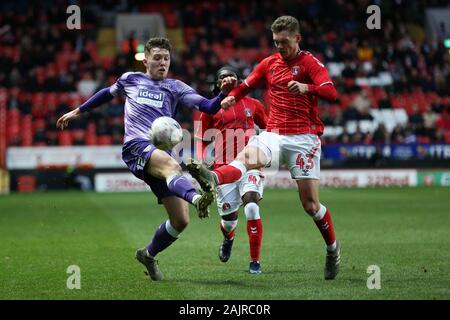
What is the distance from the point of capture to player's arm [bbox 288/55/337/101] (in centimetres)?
812

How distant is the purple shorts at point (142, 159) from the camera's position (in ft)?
26.9

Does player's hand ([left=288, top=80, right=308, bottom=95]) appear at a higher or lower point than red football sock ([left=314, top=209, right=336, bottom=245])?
higher

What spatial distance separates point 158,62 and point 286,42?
1338 mm

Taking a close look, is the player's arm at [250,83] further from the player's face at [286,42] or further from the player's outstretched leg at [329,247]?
the player's outstretched leg at [329,247]

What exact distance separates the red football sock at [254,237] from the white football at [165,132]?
5.99 feet

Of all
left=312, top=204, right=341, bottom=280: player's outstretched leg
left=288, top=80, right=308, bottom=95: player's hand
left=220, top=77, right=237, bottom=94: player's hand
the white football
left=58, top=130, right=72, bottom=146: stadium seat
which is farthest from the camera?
left=58, top=130, right=72, bottom=146: stadium seat

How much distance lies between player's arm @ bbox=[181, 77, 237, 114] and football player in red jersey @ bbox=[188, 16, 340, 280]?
0.32 meters

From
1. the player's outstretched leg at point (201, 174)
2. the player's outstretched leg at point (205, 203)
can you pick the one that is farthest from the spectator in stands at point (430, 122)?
the player's outstretched leg at point (205, 203)

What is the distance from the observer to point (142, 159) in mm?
8219

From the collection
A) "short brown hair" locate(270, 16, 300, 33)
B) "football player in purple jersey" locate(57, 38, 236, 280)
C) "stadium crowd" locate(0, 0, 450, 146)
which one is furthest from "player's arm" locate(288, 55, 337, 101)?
"stadium crowd" locate(0, 0, 450, 146)

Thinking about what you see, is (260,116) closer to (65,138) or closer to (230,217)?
(230,217)

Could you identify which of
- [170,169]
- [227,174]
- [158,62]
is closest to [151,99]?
[158,62]

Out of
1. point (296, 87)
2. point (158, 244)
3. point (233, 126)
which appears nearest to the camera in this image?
point (296, 87)

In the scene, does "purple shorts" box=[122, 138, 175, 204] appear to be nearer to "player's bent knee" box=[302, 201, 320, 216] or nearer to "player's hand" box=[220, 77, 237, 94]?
"player's hand" box=[220, 77, 237, 94]
